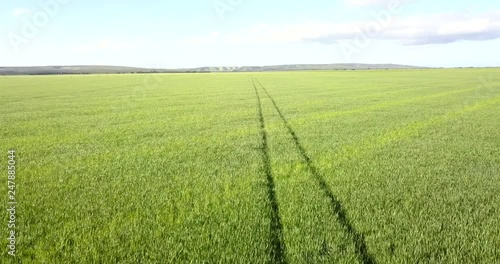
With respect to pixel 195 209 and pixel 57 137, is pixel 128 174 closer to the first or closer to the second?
pixel 195 209

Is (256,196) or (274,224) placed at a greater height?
(274,224)

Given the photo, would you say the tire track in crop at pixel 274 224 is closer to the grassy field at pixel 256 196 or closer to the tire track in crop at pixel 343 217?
the grassy field at pixel 256 196

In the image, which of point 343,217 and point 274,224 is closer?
point 274,224

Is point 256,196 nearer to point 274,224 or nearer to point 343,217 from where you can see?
point 274,224

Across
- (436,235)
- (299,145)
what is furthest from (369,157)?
(436,235)

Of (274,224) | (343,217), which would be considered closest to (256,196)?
(274,224)

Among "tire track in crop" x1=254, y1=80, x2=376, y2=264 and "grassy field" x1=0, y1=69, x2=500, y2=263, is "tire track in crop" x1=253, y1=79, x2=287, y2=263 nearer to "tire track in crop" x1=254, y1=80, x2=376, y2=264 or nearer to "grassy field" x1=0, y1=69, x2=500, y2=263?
"grassy field" x1=0, y1=69, x2=500, y2=263

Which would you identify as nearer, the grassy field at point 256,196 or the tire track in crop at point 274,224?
Answer: the tire track in crop at point 274,224

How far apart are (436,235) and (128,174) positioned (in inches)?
306

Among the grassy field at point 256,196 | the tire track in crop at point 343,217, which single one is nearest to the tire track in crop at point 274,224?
the grassy field at point 256,196

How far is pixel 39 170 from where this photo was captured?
34.6ft

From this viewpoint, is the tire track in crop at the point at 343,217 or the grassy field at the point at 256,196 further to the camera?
the grassy field at the point at 256,196

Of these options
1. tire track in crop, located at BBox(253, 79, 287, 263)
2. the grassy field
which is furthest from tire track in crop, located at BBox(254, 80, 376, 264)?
tire track in crop, located at BBox(253, 79, 287, 263)

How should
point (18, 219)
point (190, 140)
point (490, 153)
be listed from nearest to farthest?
point (18, 219) → point (490, 153) → point (190, 140)
